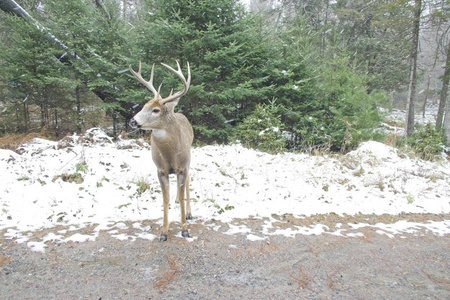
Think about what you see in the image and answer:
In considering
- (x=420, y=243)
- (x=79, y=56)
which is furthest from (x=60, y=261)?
(x=79, y=56)

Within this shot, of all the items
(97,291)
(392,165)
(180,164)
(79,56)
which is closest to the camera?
(97,291)

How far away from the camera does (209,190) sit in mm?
5332

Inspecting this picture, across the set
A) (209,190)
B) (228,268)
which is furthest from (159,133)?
(209,190)

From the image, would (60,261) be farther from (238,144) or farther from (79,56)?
(79,56)

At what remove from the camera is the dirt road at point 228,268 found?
2.72m

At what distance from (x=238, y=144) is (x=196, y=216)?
4760 mm

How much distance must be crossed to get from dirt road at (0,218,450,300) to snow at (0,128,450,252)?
297 millimetres

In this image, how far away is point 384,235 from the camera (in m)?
4.16

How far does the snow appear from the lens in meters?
4.20

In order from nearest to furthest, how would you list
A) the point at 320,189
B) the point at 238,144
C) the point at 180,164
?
1. the point at 180,164
2. the point at 320,189
3. the point at 238,144

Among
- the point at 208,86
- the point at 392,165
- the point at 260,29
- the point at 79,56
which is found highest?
the point at 260,29

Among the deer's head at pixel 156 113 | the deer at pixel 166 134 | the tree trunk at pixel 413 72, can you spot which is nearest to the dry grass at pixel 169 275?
the deer at pixel 166 134

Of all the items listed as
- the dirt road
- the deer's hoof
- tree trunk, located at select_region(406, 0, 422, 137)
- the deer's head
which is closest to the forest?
tree trunk, located at select_region(406, 0, 422, 137)

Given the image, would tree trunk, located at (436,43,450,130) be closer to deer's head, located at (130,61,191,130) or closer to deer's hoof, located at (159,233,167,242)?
deer's head, located at (130,61,191,130)
